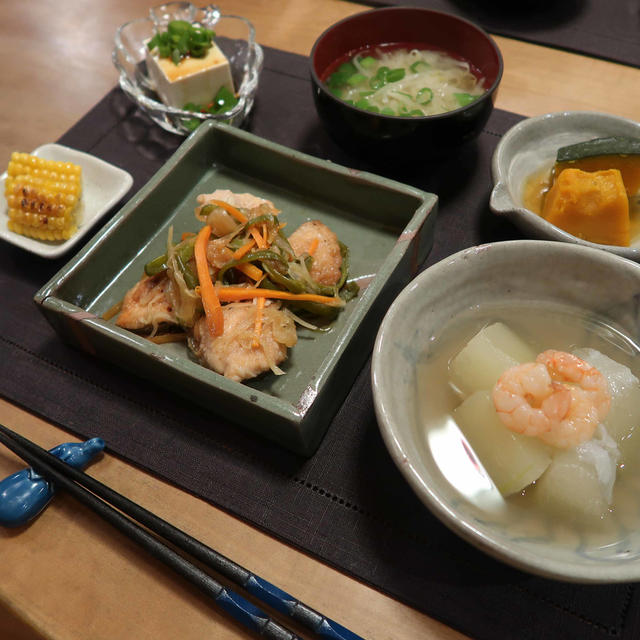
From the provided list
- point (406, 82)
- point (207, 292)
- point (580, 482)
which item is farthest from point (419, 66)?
point (580, 482)

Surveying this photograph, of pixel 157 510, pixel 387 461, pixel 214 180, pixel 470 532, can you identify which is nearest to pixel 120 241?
pixel 214 180

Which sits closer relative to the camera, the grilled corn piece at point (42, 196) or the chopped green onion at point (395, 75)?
the grilled corn piece at point (42, 196)

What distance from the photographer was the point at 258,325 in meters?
1.25

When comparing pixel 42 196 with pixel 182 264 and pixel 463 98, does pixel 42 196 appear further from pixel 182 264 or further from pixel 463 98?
pixel 463 98

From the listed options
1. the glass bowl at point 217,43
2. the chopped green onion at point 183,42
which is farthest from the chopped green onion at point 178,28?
the glass bowl at point 217,43

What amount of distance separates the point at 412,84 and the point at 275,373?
1007mm

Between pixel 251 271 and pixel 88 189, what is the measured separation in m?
0.69

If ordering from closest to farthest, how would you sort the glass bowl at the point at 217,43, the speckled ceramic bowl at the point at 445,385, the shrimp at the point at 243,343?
the speckled ceramic bowl at the point at 445,385 < the shrimp at the point at 243,343 < the glass bowl at the point at 217,43

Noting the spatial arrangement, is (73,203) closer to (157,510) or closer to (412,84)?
(157,510)

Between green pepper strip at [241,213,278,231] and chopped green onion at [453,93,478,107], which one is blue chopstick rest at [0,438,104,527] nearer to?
green pepper strip at [241,213,278,231]

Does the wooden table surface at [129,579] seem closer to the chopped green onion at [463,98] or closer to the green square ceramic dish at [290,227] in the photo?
the green square ceramic dish at [290,227]

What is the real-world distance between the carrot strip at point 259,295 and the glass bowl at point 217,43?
676 mm

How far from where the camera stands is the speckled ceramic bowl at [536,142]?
136 centimetres

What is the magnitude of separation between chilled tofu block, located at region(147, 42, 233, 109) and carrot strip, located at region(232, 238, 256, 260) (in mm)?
730
